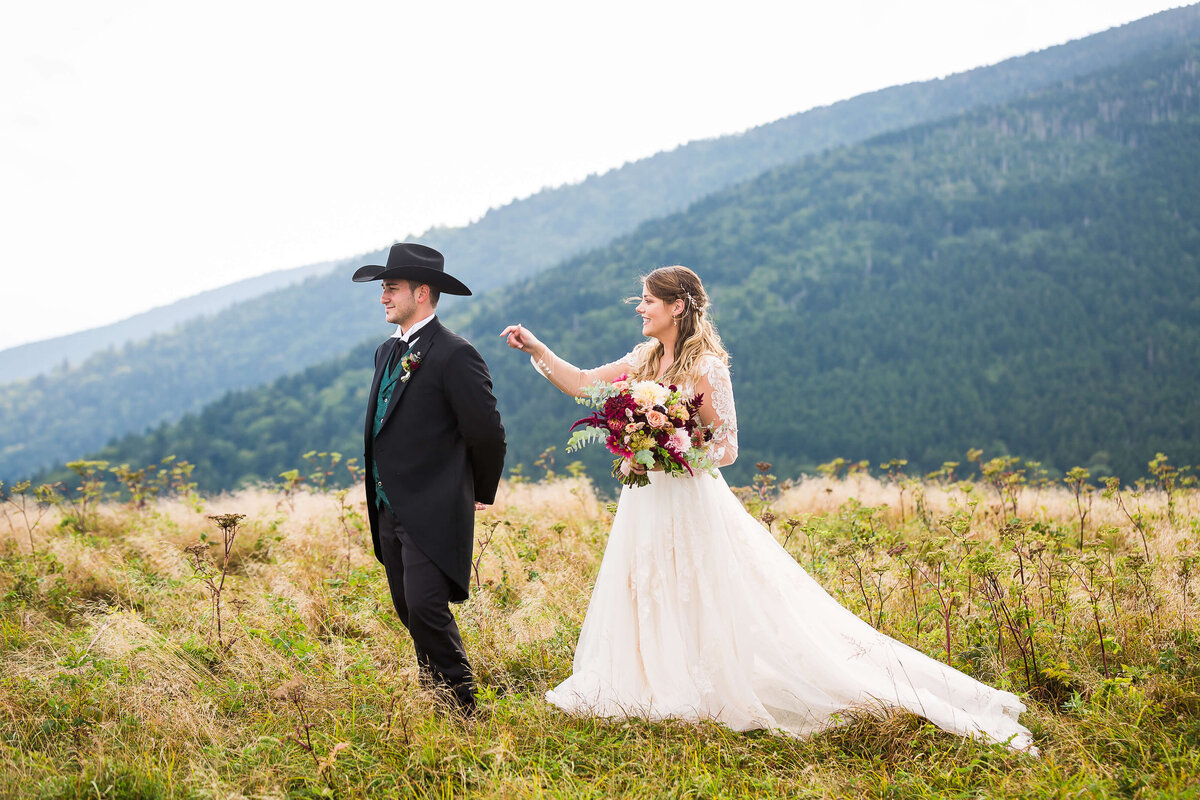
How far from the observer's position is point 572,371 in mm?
4195

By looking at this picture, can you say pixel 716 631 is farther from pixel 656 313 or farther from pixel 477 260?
pixel 477 260

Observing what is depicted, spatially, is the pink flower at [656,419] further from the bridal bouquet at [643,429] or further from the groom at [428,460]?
the groom at [428,460]

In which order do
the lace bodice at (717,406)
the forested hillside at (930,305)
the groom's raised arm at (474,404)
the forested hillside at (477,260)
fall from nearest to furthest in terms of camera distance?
the groom's raised arm at (474,404) < the lace bodice at (717,406) < the forested hillside at (930,305) < the forested hillside at (477,260)

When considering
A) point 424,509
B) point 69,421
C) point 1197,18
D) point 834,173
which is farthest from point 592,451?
point 1197,18

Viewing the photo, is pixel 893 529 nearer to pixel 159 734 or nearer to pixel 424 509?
pixel 424 509

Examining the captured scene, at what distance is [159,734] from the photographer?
11.3ft

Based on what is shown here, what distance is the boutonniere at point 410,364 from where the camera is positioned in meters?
3.59

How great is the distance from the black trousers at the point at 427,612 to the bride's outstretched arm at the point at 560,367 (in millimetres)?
1120

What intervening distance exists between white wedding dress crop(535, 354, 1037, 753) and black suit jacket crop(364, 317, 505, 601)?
81cm

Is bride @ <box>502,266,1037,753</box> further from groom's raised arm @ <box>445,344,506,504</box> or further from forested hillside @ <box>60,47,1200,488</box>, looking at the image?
forested hillside @ <box>60,47,1200,488</box>

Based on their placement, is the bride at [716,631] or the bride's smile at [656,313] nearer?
the bride at [716,631]

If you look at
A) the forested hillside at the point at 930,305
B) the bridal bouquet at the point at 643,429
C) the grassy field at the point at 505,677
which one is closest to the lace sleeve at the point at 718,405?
the bridal bouquet at the point at 643,429

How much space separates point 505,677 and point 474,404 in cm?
160

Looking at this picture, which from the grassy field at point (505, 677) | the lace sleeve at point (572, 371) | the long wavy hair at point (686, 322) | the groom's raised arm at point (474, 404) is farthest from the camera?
the lace sleeve at point (572, 371)
